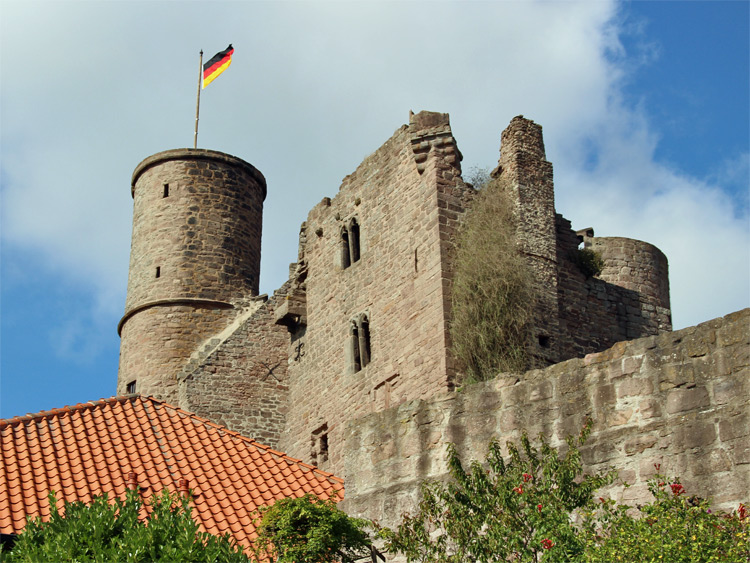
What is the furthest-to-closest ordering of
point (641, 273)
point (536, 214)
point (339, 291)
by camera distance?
point (641, 273), point (339, 291), point (536, 214)

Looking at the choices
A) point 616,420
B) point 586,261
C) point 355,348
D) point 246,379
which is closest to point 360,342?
point 355,348

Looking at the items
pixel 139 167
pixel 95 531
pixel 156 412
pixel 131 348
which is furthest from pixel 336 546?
pixel 139 167

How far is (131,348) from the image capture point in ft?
80.2

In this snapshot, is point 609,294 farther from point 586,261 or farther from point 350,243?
point 350,243

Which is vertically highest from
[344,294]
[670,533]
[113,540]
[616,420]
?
[344,294]

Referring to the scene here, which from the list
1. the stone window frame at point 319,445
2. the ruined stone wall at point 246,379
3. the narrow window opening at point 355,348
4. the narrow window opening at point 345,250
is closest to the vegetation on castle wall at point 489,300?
the narrow window opening at point 355,348

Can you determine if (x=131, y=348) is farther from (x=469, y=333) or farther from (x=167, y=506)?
(x=167, y=506)

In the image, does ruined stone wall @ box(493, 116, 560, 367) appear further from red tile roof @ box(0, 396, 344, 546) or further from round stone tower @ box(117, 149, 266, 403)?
round stone tower @ box(117, 149, 266, 403)

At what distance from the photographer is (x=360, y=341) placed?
2030 cm

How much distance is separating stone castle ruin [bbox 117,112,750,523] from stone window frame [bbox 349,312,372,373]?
24 mm

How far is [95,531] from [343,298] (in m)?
12.7

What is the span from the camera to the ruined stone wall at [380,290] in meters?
18.4

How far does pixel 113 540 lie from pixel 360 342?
11812 millimetres

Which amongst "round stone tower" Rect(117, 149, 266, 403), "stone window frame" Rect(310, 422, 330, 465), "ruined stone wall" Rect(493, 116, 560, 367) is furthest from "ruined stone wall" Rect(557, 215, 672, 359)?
"round stone tower" Rect(117, 149, 266, 403)
